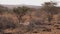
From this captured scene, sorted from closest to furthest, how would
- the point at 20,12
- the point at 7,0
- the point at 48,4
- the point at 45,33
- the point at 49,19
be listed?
1. the point at 45,33
2. the point at 20,12
3. the point at 49,19
4. the point at 48,4
5. the point at 7,0

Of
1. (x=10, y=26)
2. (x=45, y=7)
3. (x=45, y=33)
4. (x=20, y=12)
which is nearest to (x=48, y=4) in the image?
(x=45, y=7)

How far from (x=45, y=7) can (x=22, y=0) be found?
9973 millimetres

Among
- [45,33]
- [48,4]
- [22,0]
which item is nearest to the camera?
[45,33]

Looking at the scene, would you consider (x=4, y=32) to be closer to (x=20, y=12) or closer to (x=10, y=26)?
(x=10, y=26)

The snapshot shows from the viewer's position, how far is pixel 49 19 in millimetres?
24953

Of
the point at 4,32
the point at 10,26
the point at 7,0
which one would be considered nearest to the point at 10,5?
the point at 7,0

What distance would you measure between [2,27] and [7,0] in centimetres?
2158

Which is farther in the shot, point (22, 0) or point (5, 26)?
point (22, 0)

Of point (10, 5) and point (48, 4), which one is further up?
point (48, 4)

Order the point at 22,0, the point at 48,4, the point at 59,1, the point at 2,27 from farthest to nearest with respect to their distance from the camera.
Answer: the point at 22,0 → the point at 59,1 → the point at 48,4 → the point at 2,27

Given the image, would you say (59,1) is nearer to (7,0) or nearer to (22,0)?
(22,0)

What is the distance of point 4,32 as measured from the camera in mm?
17734

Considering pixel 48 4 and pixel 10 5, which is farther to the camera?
pixel 10 5

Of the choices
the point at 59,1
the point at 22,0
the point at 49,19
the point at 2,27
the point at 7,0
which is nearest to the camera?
the point at 2,27
